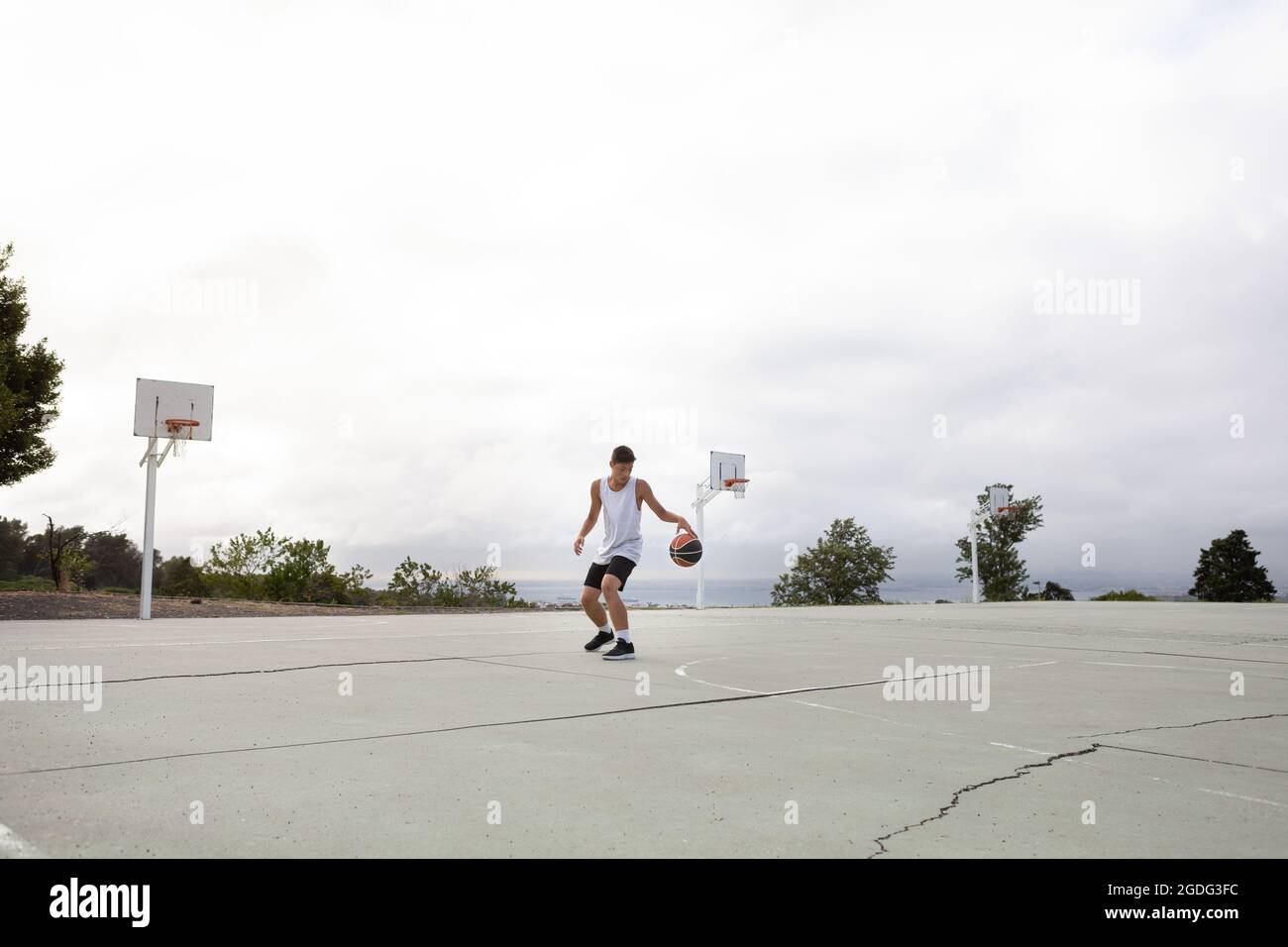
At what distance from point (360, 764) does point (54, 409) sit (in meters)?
20.9

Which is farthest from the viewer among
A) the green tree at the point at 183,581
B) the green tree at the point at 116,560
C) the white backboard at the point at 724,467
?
the green tree at the point at 116,560

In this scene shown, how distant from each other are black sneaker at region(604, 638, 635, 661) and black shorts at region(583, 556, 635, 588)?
0.57m

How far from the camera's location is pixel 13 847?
2.60 meters

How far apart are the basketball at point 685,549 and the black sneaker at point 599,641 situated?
1058 mm

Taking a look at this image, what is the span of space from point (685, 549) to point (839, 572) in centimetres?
4151

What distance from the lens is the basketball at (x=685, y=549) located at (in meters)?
9.53

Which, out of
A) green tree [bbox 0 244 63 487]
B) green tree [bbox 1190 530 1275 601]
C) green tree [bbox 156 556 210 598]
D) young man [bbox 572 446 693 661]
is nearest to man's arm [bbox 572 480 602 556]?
young man [bbox 572 446 693 661]

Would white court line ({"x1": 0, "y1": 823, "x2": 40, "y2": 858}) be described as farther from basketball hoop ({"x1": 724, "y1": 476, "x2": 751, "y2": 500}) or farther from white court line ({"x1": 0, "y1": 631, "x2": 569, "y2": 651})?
basketball hoop ({"x1": 724, "y1": 476, "x2": 751, "y2": 500})

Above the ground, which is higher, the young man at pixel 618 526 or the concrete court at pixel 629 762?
the young man at pixel 618 526

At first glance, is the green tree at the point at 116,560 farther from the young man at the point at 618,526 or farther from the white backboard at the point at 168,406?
the young man at the point at 618,526

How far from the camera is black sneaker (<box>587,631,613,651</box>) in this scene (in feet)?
30.4

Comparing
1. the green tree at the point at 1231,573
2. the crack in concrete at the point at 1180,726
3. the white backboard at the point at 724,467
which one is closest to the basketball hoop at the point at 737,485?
the white backboard at the point at 724,467
